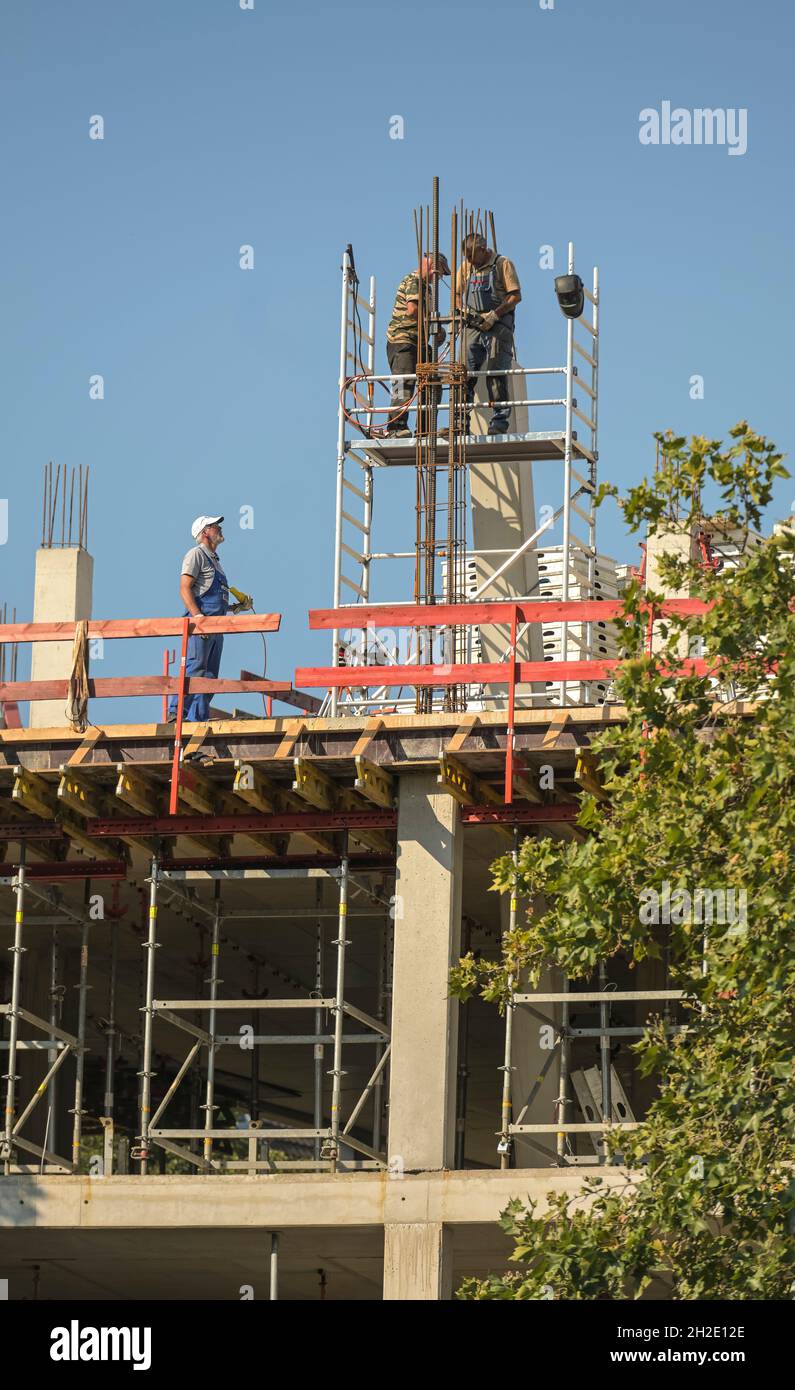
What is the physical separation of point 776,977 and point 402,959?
6.93 metres

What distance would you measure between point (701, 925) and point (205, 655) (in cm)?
774

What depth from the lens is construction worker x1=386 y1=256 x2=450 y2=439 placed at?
27844 millimetres

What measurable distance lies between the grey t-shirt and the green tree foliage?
7.17m

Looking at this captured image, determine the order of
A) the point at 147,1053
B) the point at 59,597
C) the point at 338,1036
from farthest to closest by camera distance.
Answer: the point at 59,597 → the point at 147,1053 → the point at 338,1036

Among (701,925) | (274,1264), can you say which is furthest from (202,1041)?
(701,925)

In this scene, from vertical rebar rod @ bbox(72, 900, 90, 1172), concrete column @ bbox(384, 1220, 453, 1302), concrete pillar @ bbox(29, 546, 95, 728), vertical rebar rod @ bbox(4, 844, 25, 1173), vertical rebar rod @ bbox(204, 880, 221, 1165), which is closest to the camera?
concrete column @ bbox(384, 1220, 453, 1302)

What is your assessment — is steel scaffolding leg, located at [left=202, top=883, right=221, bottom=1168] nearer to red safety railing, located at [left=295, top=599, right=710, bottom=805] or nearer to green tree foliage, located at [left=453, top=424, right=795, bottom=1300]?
red safety railing, located at [left=295, top=599, right=710, bottom=805]

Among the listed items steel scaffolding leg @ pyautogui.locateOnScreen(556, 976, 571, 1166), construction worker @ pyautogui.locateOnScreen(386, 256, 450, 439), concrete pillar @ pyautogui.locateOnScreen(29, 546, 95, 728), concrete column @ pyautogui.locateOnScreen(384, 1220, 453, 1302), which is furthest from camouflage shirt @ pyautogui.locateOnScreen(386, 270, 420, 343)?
concrete column @ pyautogui.locateOnScreen(384, 1220, 453, 1302)

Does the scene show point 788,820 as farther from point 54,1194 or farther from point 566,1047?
point 54,1194

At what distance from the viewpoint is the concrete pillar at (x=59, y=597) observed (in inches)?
998

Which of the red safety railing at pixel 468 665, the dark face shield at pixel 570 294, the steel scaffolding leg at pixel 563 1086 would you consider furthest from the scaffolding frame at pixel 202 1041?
the dark face shield at pixel 570 294

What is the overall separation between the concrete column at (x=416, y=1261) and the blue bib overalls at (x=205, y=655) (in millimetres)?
5171

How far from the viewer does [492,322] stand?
27.4 meters

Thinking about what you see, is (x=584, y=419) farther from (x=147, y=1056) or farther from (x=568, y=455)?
(x=147, y=1056)
